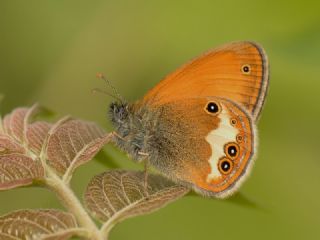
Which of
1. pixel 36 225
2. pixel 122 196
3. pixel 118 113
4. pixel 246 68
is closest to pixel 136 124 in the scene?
pixel 118 113

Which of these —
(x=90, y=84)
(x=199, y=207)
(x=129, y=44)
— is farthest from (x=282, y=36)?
(x=90, y=84)

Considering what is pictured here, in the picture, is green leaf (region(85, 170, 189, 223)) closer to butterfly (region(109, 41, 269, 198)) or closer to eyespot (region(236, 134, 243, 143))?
butterfly (region(109, 41, 269, 198))

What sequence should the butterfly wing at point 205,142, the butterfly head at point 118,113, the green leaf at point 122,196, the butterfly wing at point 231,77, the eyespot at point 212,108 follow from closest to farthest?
the green leaf at point 122,196
the butterfly wing at point 205,142
the butterfly wing at point 231,77
the eyespot at point 212,108
the butterfly head at point 118,113

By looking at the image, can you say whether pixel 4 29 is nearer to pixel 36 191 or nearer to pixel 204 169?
pixel 36 191

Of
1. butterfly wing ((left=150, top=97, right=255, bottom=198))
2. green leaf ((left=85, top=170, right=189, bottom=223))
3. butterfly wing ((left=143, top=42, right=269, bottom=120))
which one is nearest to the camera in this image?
green leaf ((left=85, top=170, right=189, bottom=223))

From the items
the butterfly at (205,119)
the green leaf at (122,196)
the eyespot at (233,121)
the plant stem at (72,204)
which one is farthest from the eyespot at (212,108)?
the plant stem at (72,204)

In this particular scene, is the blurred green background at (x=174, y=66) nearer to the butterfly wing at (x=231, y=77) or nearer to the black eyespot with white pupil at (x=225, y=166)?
the butterfly wing at (x=231, y=77)

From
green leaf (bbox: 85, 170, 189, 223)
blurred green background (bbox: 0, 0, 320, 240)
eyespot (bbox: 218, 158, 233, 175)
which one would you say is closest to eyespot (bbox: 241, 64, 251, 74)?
blurred green background (bbox: 0, 0, 320, 240)
